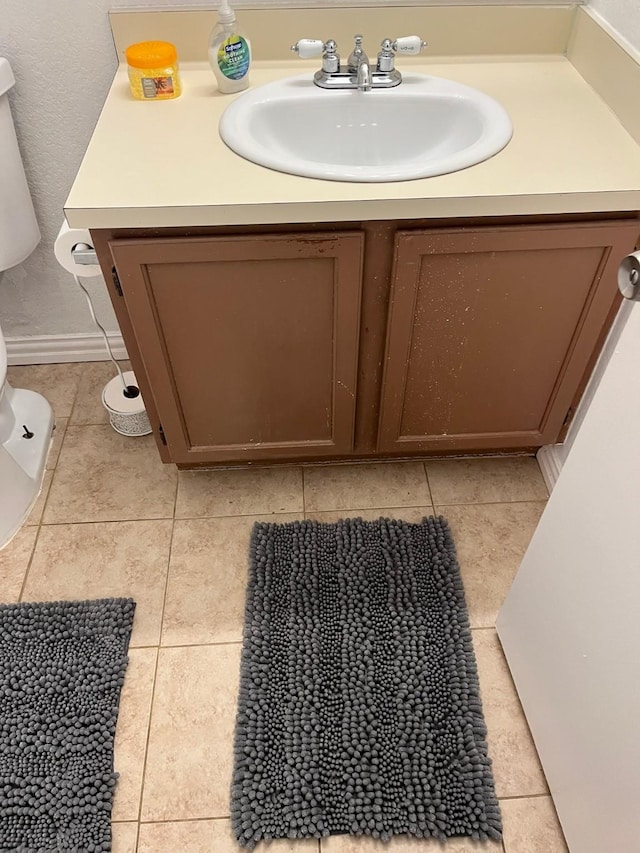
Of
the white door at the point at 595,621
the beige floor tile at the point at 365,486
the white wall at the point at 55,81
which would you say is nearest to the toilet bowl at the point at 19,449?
the white wall at the point at 55,81

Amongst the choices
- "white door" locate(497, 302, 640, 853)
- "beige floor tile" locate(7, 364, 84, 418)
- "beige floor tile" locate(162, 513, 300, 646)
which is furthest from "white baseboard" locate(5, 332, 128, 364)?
"white door" locate(497, 302, 640, 853)

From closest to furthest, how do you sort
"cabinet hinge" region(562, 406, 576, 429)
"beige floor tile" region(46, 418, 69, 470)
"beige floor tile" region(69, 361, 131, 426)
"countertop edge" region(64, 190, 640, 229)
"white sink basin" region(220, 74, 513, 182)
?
1. "countertop edge" region(64, 190, 640, 229)
2. "white sink basin" region(220, 74, 513, 182)
3. "cabinet hinge" region(562, 406, 576, 429)
4. "beige floor tile" region(46, 418, 69, 470)
5. "beige floor tile" region(69, 361, 131, 426)

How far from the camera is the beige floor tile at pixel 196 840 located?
3.71 feet

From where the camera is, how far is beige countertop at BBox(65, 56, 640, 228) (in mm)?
1072

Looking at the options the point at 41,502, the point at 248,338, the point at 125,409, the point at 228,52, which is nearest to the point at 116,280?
the point at 248,338

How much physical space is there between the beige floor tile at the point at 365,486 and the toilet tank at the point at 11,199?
2.95 ft

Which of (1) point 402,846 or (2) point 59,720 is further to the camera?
(2) point 59,720

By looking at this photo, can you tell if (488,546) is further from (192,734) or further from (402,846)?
(192,734)

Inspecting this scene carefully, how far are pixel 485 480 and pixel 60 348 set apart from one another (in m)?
1.30

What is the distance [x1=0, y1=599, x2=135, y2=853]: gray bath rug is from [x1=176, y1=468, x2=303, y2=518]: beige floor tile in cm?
30

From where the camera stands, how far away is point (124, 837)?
115 cm

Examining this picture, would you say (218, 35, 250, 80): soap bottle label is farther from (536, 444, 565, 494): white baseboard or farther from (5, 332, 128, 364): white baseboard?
(536, 444, 565, 494): white baseboard

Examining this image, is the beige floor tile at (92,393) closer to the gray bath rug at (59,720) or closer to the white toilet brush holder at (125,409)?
the white toilet brush holder at (125,409)

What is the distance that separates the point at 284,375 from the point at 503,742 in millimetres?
850
